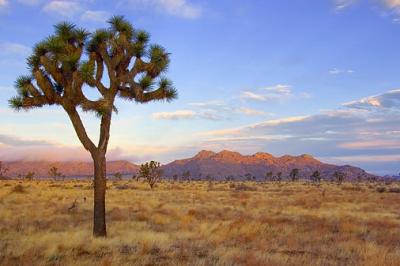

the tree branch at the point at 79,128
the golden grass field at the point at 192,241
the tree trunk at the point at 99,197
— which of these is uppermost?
the tree branch at the point at 79,128

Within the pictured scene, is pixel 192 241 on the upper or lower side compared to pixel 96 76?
lower

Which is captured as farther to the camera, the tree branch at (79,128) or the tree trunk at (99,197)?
the tree trunk at (99,197)

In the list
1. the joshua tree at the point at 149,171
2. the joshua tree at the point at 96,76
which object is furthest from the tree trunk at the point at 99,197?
the joshua tree at the point at 149,171

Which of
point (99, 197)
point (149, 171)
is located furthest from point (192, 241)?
point (149, 171)

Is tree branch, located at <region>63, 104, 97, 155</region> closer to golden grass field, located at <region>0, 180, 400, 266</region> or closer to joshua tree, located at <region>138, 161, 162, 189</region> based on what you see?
golden grass field, located at <region>0, 180, 400, 266</region>

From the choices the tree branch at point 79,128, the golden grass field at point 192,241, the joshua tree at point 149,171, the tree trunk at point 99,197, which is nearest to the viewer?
the golden grass field at point 192,241

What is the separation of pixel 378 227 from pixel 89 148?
11424 millimetres

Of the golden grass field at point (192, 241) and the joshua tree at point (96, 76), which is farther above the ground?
the joshua tree at point (96, 76)

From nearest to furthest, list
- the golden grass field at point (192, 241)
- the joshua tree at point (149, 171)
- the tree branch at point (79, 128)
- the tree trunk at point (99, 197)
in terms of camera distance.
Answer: the golden grass field at point (192, 241) → the tree branch at point (79, 128) → the tree trunk at point (99, 197) → the joshua tree at point (149, 171)

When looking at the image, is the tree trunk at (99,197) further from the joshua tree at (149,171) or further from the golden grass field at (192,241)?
the joshua tree at (149,171)

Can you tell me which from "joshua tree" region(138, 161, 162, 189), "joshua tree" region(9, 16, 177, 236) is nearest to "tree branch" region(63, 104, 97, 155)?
"joshua tree" region(9, 16, 177, 236)

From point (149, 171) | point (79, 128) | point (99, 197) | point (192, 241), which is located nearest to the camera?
point (192, 241)

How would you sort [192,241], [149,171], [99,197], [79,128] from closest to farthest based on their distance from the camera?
[192,241]
[79,128]
[99,197]
[149,171]

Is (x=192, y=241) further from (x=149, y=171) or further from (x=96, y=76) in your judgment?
(x=149, y=171)
